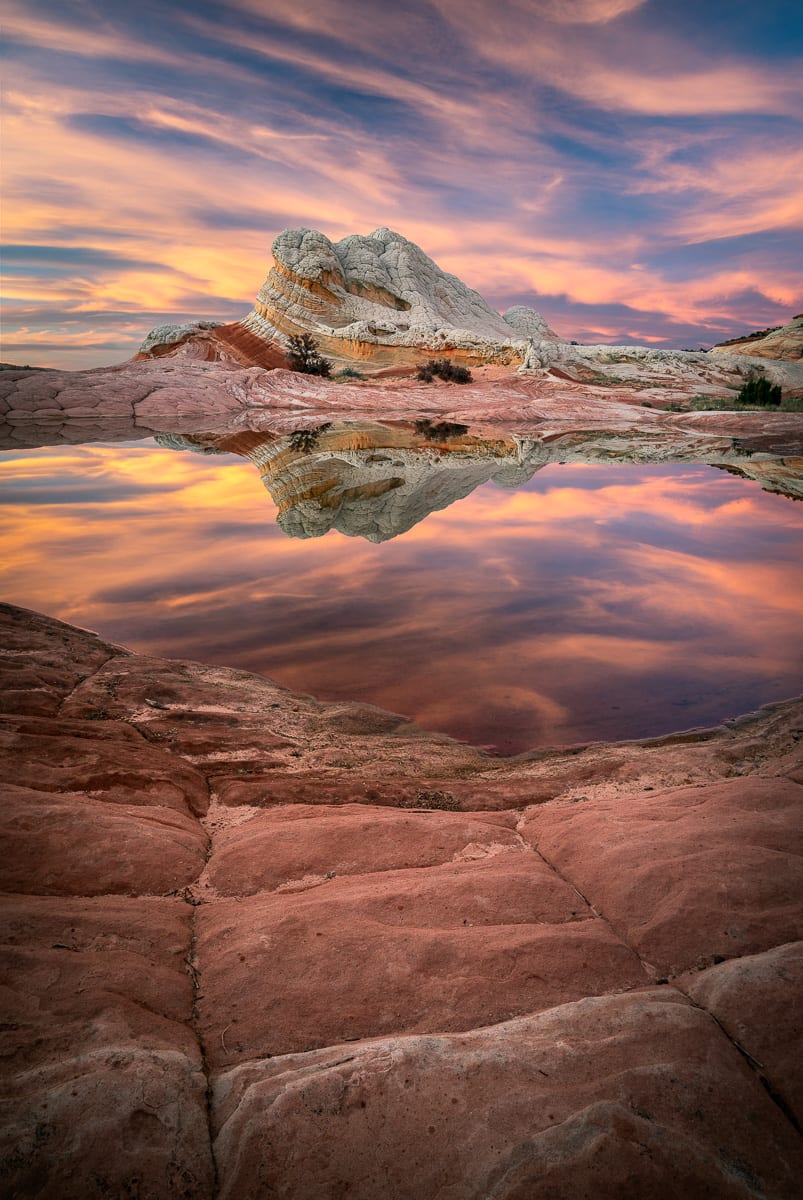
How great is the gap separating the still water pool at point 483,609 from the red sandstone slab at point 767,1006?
176 inches

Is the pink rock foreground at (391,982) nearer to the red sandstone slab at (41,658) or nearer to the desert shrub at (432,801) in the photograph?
the desert shrub at (432,801)

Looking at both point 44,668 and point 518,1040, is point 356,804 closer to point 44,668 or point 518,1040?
point 518,1040

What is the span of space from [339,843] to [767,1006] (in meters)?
2.89

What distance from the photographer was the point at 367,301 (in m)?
77.6

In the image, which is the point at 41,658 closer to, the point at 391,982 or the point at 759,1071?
the point at 391,982

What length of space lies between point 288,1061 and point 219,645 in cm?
797

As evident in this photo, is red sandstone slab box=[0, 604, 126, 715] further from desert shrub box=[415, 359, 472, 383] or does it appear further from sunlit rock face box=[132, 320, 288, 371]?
sunlit rock face box=[132, 320, 288, 371]

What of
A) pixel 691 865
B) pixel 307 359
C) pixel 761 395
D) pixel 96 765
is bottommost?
pixel 96 765

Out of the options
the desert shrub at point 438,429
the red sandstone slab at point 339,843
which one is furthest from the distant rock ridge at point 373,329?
the red sandstone slab at point 339,843

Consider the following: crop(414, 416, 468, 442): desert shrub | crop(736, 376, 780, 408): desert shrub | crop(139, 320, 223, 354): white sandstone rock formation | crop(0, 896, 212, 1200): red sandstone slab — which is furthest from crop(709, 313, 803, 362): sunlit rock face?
crop(0, 896, 212, 1200): red sandstone slab

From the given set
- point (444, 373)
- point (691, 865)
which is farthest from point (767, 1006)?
point (444, 373)

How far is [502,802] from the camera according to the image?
609cm

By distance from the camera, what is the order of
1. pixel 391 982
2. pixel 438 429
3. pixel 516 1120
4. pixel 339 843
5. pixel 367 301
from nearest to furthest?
pixel 516 1120, pixel 391 982, pixel 339 843, pixel 438 429, pixel 367 301

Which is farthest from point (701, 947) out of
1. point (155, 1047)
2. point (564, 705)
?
point (564, 705)
